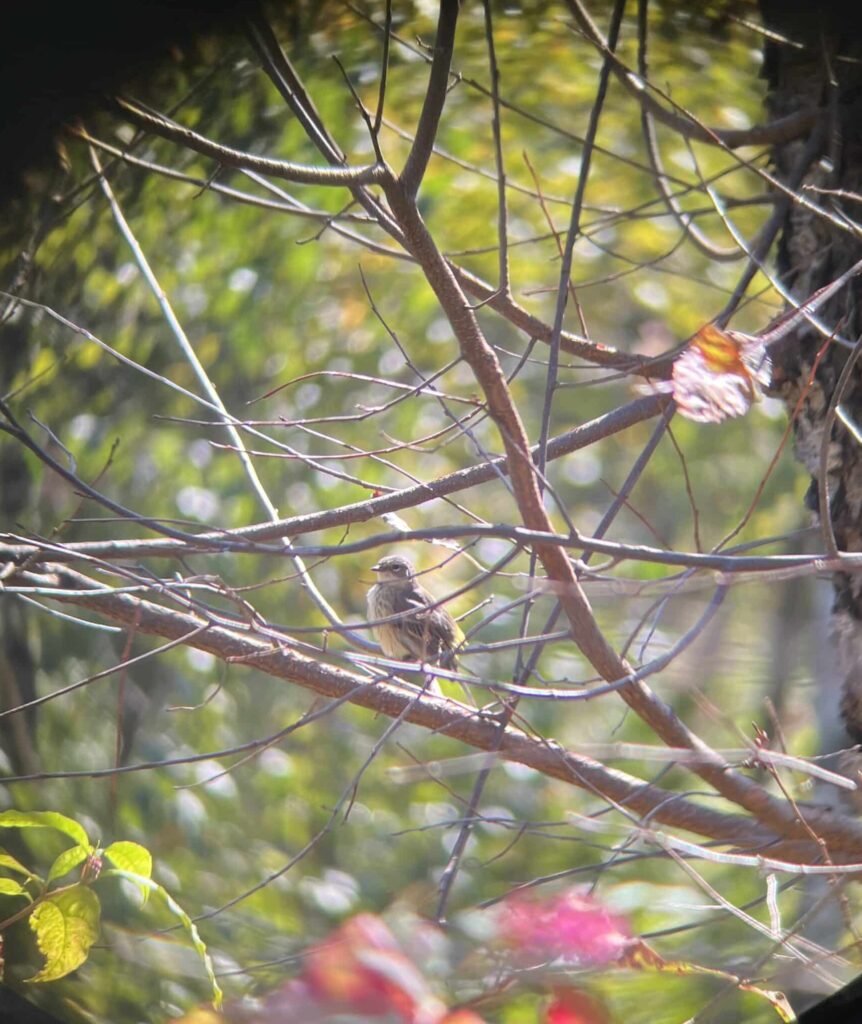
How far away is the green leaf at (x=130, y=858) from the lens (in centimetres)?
163

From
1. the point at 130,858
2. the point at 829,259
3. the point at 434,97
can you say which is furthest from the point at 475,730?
the point at 829,259

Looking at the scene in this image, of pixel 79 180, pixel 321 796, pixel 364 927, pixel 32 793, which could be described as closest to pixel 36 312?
pixel 79 180

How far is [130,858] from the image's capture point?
64.8 inches

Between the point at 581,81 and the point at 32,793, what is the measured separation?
233cm

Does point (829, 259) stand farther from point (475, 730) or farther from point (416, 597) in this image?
point (416, 597)

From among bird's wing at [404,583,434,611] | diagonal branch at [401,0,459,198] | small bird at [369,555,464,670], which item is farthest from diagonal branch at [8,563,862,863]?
bird's wing at [404,583,434,611]

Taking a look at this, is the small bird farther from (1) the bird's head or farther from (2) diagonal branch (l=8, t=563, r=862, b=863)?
(2) diagonal branch (l=8, t=563, r=862, b=863)

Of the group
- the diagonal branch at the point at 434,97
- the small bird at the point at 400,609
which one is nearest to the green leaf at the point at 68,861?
the diagonal branch at the point at 434,97

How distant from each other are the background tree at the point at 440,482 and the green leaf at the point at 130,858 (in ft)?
0.37

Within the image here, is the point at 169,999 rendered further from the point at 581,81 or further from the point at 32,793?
the point at 581,81

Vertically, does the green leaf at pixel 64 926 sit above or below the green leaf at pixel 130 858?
below

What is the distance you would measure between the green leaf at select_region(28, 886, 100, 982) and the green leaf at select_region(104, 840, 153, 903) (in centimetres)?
9

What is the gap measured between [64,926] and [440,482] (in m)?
0.91

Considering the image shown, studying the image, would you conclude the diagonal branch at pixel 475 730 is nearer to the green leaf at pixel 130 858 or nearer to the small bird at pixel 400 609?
the green leaf at pixel 130 858
